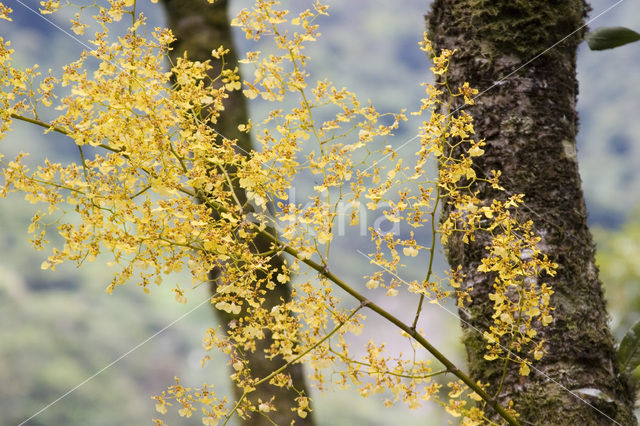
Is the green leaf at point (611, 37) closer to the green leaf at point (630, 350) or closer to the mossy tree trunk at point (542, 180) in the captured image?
the mossy tree trunk at point (542, 180)

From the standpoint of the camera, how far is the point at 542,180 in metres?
1.29

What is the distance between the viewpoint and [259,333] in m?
0.94

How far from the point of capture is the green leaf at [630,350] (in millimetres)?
1239

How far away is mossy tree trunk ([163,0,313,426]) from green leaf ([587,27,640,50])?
3.01 feet

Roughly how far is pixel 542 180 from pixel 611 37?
0.44 meters

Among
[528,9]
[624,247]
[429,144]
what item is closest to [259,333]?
[429,144]

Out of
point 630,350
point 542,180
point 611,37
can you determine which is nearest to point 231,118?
point 542,180

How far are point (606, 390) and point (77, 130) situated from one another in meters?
1.12

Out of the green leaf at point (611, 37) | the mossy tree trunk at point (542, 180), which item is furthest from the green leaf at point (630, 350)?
the green leaf at point (611, 37)

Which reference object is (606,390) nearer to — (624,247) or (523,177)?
(523,177)

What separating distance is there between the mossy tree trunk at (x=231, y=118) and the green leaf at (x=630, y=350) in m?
0.70

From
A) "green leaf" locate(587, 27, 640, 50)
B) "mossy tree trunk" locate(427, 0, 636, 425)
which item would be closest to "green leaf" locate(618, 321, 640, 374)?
"mossy tree trunk" locate(427, 0, 636, 425)

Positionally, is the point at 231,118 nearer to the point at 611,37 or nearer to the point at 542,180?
the point at 542,180

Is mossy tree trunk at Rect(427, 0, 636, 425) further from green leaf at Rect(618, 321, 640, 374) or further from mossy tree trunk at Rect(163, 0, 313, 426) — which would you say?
mossy tree trunk at Rect(163, 0, 313, 426)
